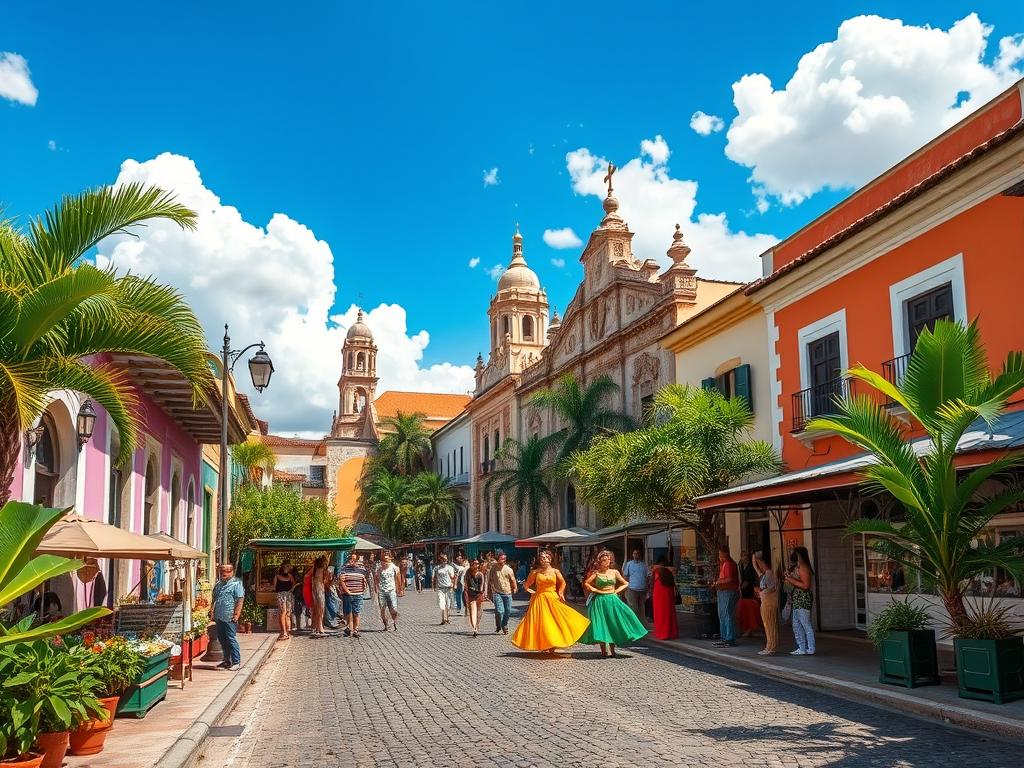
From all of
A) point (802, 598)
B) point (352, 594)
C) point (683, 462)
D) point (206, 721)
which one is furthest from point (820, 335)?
point (206, 721)

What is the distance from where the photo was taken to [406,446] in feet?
219

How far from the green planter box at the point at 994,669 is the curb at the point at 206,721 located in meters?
7.21

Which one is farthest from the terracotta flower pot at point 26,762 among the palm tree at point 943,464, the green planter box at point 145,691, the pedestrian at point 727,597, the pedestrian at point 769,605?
the pedestrian at point 727,597

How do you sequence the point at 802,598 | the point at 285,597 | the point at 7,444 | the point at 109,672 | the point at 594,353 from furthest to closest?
the point at 594,353 < the point at 285,597 < the point at 802,598 < the point at 109,672 < the point at 7,444

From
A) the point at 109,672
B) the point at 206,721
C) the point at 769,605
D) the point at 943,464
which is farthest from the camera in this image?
the point at 769,605

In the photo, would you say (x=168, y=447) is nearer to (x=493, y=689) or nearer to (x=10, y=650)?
(x=493, y=689)

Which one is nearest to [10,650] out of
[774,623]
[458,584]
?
[774,623]

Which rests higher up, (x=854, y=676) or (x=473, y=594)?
(x=473, y=594)

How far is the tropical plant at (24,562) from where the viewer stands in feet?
20.1

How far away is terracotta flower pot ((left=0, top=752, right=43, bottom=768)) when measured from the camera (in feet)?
19.5

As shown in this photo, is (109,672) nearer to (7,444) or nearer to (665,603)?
(7,444)

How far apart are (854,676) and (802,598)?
6.74 feet

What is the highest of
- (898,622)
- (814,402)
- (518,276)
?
(518,276)

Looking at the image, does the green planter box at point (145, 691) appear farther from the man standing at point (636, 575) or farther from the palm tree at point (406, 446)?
the palm tree at point (406, 446)
